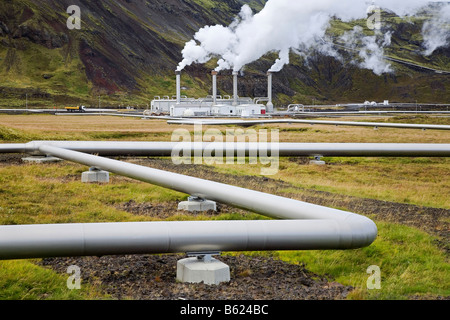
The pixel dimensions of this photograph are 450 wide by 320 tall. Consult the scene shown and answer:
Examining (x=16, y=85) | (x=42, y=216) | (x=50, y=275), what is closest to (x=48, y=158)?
(x=42, y=216)

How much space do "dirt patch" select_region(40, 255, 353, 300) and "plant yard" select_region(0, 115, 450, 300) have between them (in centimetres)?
2

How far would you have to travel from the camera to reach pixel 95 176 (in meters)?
18.7

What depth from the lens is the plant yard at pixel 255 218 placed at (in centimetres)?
812

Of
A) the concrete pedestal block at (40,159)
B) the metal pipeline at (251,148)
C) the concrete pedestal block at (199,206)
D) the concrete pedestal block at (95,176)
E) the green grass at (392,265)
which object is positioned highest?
the metal pipeline at (251,148)

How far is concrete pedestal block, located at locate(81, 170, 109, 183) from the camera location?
61.2 ft

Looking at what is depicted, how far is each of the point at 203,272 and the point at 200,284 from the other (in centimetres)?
17

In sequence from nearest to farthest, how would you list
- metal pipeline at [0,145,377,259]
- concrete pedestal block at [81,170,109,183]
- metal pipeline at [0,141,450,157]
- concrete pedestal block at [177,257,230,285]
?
metal pipeline at [0,145,377,259]
concrete pedestal block at [177,257,230,285]
concrete pedestal block at [81,170,109,183]
metal pipeline at [0,141,450,157]

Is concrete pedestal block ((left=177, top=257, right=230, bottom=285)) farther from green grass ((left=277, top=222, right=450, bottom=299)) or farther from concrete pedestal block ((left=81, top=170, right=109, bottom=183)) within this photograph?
concrete pedestal block ((left=81, top=170, right=109, bottom=183))

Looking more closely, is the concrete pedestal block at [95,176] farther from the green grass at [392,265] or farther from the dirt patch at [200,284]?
the green grass at [392,265]

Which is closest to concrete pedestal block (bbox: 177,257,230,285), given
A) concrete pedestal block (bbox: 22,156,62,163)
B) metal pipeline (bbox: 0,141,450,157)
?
metal pipeline (bbox: 0,141,450,157)

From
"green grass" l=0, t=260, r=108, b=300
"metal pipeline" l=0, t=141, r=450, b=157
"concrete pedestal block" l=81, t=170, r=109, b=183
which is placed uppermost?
"metal pipeline" l=0, t=141, r=450, b=157

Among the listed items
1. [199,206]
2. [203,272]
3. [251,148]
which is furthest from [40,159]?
[203,272]

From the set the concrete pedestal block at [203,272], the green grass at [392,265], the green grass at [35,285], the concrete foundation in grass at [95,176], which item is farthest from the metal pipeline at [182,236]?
the concrete foundation in grass at [95,176]

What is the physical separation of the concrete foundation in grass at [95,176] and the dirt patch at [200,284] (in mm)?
9127
